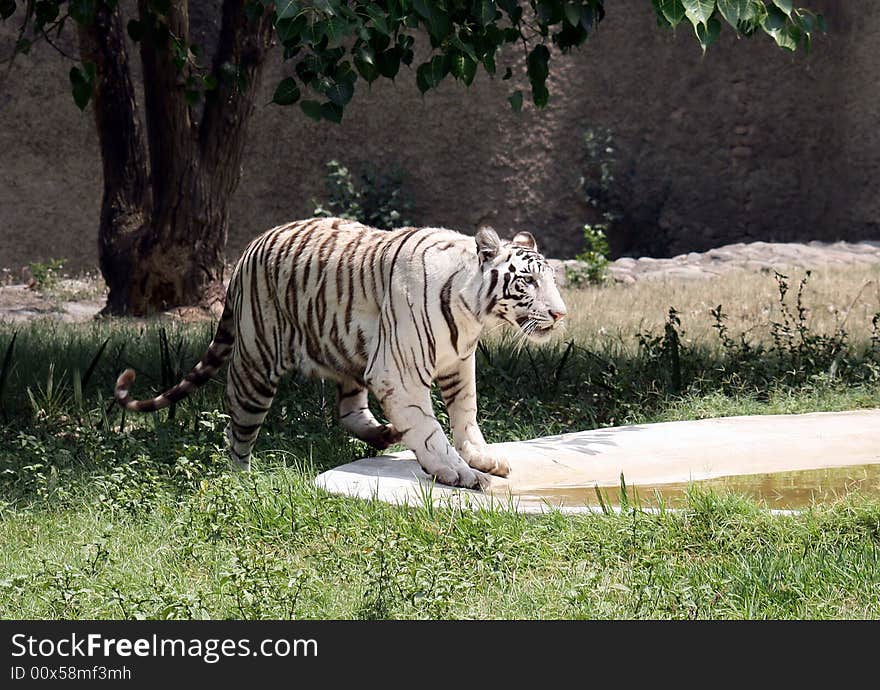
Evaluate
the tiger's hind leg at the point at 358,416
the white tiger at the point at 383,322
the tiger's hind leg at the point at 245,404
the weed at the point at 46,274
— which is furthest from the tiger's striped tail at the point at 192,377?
the weed at the point at 46,274

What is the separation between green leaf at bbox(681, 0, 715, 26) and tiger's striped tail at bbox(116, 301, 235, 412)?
238 cm

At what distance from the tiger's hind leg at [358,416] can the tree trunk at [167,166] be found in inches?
174

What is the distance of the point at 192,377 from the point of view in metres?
5.42

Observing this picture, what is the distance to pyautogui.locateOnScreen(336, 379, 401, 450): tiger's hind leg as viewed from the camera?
5366 millimetres

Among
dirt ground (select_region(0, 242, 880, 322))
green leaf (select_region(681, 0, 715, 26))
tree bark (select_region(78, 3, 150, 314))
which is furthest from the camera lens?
dirt ground (select_region(0, 242, 880, 322))

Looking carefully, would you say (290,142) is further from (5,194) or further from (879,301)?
(879,301)

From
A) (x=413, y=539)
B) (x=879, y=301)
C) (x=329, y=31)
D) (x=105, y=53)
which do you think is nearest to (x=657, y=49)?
(x=879, y=301)

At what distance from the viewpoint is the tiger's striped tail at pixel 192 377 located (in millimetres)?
5168

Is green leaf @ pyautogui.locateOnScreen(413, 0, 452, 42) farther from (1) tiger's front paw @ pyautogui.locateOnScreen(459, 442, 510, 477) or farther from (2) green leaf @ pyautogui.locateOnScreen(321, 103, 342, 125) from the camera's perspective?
(1) tiger's front paw @ pyautogui.locateOnScreen(459, 442, 510, 477)

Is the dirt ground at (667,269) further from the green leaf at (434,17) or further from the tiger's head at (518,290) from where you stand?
the tiger's head at (518,290)

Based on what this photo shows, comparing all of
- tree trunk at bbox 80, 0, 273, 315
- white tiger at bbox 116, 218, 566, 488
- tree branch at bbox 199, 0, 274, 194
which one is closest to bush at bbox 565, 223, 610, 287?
tree trunk at bbox 80, 0, 273, 315

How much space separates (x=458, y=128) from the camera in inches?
607

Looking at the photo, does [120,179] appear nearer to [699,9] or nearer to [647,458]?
[647,458]

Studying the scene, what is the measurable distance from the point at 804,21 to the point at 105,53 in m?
6.10
